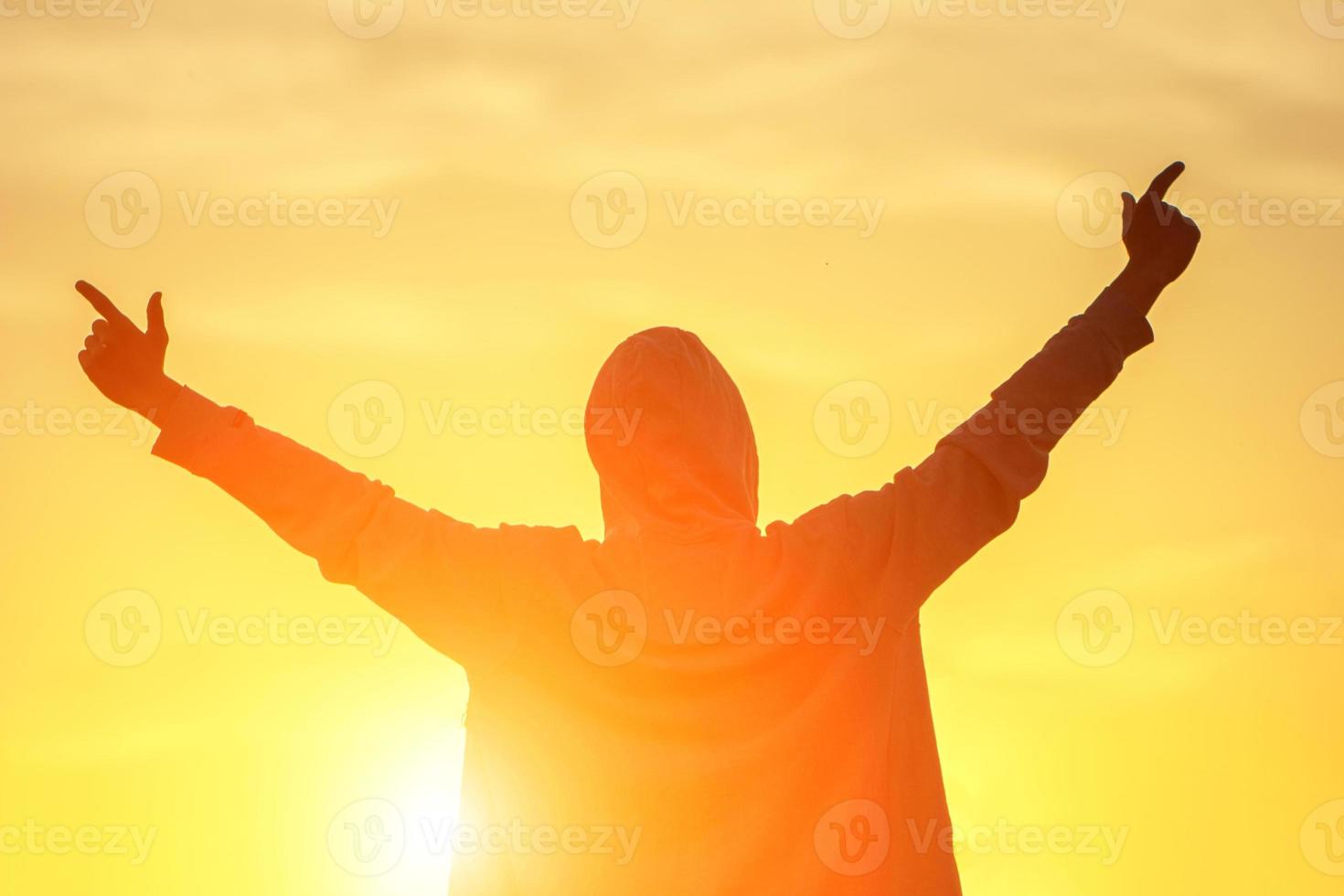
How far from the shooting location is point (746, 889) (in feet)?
16.8

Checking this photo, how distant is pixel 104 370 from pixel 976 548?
8.36 feet

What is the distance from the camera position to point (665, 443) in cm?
572

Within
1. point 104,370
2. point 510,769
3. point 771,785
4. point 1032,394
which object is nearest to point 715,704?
point 771,785

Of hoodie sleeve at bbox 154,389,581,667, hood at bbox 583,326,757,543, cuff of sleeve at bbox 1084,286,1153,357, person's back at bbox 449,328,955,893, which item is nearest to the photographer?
hoodie sleeve at bbox 154,389,581,667

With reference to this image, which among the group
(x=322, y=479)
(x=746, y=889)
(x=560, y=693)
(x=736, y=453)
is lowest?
(x=746, y=889)

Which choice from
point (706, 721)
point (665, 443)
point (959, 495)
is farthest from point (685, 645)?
point (959, 495)

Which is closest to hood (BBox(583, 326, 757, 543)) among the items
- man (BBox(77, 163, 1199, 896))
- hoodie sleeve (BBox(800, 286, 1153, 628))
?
man (BBox(77, 163, 1199, 896))

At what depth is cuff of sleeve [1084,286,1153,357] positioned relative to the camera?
547 cm

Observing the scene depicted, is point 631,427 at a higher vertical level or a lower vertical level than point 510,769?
higher

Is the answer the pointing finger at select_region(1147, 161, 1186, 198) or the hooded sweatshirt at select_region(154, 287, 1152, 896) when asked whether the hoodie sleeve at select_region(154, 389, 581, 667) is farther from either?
the pointing finger at select_region(1147, 161, 1186, 198)

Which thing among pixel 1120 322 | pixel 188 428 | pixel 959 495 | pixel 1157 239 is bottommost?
pixel 188 428

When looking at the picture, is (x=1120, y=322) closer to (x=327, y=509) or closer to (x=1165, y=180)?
(x=1165, y=180)

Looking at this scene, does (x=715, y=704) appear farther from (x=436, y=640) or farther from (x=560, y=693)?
(x=436, y=640)

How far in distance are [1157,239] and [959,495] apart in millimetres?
1059
